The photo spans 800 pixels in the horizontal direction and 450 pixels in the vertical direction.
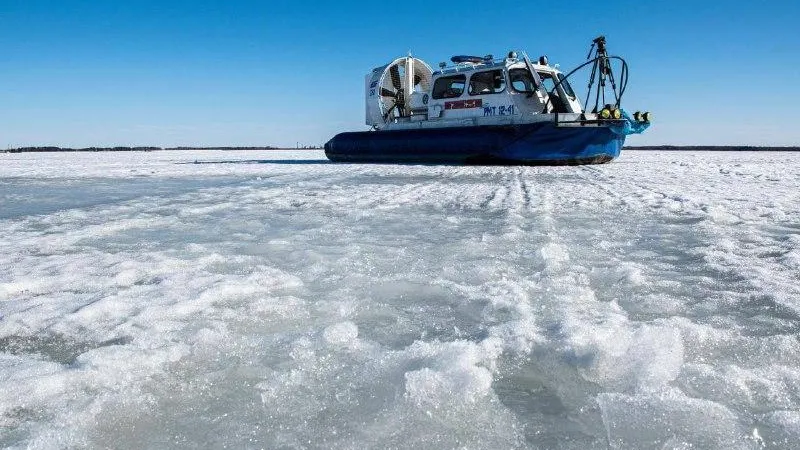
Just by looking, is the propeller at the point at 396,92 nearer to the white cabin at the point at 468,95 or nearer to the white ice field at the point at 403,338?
the white cabin at the point at 468,95

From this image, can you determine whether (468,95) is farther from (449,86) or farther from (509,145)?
(509,145)

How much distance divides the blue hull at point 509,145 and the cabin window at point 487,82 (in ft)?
3.05

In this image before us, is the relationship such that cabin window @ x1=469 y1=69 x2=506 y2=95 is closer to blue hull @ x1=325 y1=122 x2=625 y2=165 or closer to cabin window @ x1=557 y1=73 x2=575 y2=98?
blue hull @ x1=325 y1=122 x2=625 y2=165

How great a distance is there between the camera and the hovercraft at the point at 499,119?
405 inches

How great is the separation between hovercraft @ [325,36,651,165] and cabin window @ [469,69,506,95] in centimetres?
2

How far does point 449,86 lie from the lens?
12.1 m

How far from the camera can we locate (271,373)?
4.19ft

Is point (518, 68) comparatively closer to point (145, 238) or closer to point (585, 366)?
point (145, 238)

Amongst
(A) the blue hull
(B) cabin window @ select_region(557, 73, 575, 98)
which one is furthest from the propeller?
(B) cabin window @ select_region(557, 73, 575, 98)

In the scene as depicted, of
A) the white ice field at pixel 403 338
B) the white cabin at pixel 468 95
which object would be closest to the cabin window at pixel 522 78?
the white cabin at pixel 468 95

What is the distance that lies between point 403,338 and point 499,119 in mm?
10221

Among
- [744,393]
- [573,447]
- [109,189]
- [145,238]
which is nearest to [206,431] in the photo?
[573,447]

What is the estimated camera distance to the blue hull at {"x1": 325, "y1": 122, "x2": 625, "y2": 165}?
10344mm

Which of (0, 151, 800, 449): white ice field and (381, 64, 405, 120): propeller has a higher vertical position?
(381, 64, 405, 120): propeller
